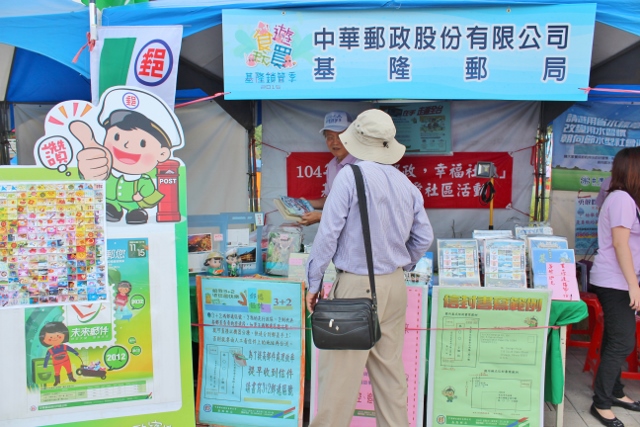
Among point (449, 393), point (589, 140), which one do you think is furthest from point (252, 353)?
point (589, 140)

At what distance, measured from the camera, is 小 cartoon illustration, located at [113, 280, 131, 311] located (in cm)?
264

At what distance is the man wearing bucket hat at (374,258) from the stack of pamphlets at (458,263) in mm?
735

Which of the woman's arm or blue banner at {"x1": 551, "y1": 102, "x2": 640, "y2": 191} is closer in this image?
the woman's arm

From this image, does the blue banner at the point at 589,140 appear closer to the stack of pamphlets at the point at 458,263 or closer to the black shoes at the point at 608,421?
the stack of pamphlets at the point at 458,263

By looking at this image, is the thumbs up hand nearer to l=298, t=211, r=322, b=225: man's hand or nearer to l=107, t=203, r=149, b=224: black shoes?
l=107, t=203, r=149, b=224: black shoes

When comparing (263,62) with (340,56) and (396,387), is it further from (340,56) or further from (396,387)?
(396,387)

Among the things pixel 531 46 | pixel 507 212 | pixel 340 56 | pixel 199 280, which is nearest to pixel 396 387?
pixel 199 280

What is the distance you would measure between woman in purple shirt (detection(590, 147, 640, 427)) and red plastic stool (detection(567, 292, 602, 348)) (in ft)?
1.86

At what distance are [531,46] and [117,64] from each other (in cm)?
239

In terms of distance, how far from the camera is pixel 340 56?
2.89 meters

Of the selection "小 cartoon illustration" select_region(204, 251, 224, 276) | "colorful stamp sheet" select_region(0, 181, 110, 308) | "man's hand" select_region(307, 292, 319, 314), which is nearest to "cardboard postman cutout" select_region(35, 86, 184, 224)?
"colorful stamp sheet" select_region(0, 181, 110, 308)

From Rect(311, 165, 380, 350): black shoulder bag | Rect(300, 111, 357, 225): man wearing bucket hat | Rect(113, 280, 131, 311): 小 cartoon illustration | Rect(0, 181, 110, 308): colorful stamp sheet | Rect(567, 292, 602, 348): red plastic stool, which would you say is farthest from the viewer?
Rect(300, 111, 357, 225): man wearing bucket hat

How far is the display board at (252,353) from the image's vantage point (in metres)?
2.94

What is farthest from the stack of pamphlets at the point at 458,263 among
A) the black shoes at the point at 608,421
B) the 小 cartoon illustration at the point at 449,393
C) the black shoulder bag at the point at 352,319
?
the black shoes at the point at 608,421
